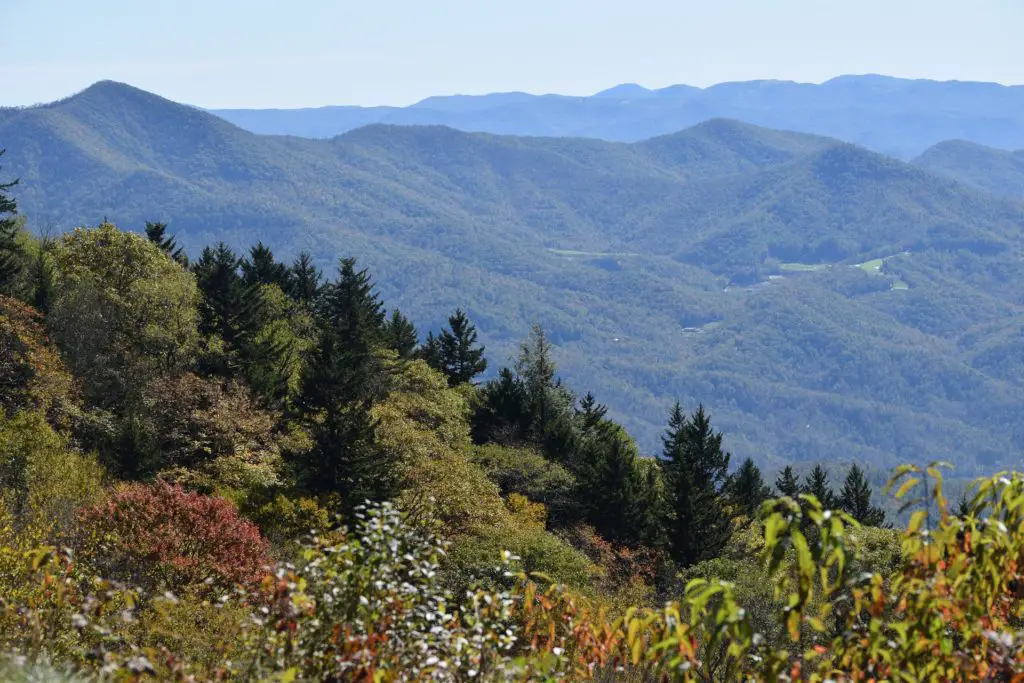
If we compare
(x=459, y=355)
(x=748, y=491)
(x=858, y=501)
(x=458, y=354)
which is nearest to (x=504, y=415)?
(x=459, y=355)

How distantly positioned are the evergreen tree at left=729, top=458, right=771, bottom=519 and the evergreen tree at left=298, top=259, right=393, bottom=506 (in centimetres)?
2425

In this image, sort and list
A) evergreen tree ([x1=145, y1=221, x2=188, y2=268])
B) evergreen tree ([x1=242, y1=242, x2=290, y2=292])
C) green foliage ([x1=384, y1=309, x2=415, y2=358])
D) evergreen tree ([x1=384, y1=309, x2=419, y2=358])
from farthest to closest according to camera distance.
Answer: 1. evergreen tree ([x1=145, y1=221, x2=188, y2=268])
2. evergreen tree ([x1=242, y1=242, x2=290, y2=292])
3. evergreen tree ([x1=384, y1=309, x2=419, y2=358])
4. green foliage ([x1=384, y1=309, x2=415, y2=358])

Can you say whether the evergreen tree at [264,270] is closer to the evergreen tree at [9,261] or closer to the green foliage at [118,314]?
the evergreen tree at [9,261]

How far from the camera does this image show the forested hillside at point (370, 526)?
26.7ft

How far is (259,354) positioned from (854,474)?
5421cm

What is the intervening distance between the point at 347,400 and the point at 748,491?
41137mm

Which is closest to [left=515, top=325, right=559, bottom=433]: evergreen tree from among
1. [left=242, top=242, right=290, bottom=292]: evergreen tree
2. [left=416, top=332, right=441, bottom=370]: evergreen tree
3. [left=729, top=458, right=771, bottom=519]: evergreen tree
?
[left=416, top=332, right=441, bottom=370]: evergreen tree

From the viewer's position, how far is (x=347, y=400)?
4322 centimetres

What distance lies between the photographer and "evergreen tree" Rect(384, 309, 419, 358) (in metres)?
64.9

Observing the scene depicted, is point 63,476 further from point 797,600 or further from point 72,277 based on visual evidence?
point 797,600

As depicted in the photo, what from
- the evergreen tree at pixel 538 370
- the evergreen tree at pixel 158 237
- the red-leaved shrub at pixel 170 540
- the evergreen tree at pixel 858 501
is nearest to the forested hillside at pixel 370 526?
the red-leaved shrub at pixel 170 540

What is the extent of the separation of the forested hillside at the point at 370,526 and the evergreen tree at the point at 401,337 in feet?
1.28

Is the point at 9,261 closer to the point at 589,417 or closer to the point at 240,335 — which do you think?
the point at 240,335

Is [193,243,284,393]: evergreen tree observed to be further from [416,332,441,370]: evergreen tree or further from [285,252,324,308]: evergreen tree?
[285,252,324,308]: evergreen tree
